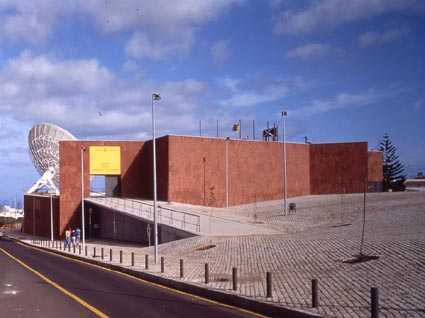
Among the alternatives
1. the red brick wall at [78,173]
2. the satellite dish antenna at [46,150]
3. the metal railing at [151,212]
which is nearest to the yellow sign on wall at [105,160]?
the red brick wall at [78,173]

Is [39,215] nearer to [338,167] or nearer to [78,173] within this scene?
[78,173]

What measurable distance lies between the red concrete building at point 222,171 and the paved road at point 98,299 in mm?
37718

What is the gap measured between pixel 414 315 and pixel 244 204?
51910 mm

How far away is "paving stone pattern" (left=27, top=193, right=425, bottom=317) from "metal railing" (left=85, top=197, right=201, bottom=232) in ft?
17.2

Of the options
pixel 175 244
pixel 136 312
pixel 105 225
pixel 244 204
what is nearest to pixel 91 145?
pixel 105 225

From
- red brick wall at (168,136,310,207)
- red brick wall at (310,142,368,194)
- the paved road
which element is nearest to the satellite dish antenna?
red brick wall at (168,136,310,207)

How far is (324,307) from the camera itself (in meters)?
12.7

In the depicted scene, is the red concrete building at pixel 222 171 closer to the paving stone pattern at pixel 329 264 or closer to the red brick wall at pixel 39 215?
the red brick wall at pixel 39 215

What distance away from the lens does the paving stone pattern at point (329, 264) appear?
44.1 feet

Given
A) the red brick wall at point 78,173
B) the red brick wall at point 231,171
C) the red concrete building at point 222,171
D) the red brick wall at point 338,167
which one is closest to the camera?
the red brick wall at point 231,171

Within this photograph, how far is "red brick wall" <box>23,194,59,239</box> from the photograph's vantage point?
72562 millimetres

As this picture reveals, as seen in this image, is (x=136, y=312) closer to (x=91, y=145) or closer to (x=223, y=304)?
(x=223, y=304)

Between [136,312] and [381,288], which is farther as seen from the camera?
[381,288]

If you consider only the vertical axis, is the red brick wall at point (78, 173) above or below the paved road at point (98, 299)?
above
